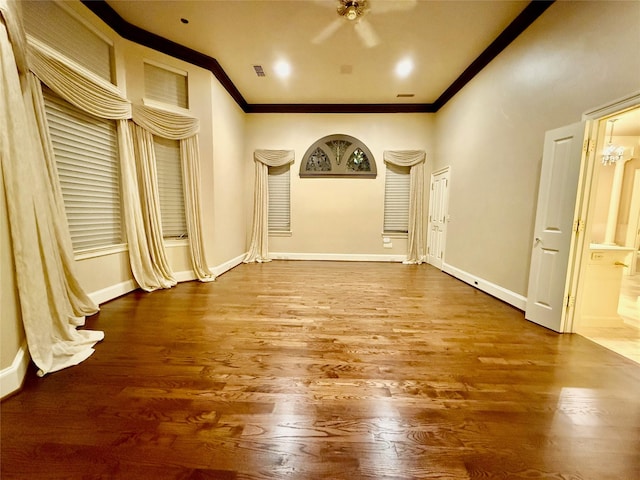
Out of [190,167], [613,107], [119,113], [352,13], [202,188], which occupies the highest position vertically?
[352,13]

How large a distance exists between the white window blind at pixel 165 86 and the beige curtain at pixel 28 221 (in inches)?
77.3

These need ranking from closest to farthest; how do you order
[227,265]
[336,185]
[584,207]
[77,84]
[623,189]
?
[584,207] < [77,84] < [227,265] < [623,189] < [336,185]

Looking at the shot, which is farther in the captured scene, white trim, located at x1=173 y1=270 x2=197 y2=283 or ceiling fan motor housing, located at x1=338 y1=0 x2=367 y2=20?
white trim, located at x1=173 y1=270 x2=197 y2=283

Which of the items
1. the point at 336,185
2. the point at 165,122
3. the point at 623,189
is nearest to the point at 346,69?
the point at 336,185

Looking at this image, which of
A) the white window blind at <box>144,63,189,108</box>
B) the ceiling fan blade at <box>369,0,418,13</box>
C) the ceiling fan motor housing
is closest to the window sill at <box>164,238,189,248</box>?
the white window blind at <box>144,63,189,108</box>

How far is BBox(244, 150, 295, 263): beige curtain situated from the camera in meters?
5.33

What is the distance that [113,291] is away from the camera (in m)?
2.95

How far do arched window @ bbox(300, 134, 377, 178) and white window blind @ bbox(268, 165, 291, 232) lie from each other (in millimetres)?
441

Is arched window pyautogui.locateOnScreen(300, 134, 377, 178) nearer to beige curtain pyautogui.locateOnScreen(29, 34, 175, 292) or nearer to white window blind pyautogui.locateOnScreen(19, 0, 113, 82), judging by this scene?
beige curtain pyautogui.locateOnScreen(29, 34, 175, 292)

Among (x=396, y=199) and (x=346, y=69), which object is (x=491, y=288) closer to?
(x=396, y=199)

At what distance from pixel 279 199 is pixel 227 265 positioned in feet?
6.44

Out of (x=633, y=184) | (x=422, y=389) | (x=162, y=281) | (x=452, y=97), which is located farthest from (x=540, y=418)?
(x=633, y=184)

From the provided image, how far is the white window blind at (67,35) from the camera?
85.5 inches

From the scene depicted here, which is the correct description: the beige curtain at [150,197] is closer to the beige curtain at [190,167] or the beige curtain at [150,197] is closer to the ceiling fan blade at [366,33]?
the beige curtain at [190,167]
